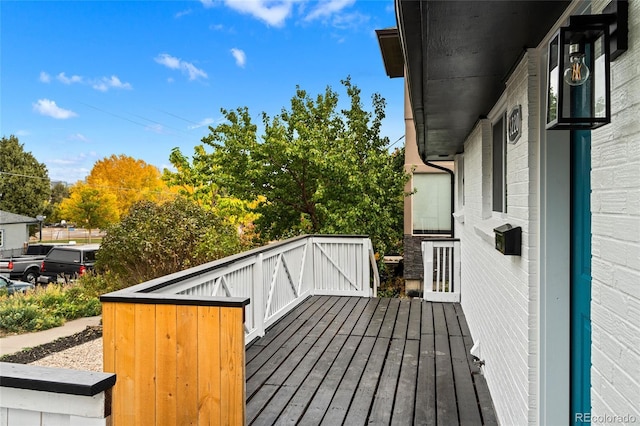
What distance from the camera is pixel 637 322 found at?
3.72ft

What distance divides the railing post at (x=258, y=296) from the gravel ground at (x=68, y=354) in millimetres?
2361

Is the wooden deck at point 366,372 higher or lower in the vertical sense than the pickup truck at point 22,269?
higher

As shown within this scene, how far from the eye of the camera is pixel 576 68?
1.37 meters

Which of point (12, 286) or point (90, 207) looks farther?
point (90, 207)

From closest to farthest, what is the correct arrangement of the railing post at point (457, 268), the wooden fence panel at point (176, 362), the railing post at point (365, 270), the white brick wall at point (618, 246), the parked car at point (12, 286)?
the white brick wall at point (618, 246) < the wooden fence panel at point (176, 362) < the railing post at point (457, 268) < the railing post at point (365, 270) < the parked car at point (12, 286)

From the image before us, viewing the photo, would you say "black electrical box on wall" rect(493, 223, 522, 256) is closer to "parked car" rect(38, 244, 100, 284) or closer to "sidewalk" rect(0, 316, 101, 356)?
"sidewalk" rect(0, 316, 101, 356)

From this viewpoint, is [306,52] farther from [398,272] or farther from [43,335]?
[43,335]

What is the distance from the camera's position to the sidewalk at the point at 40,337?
7.16 meters

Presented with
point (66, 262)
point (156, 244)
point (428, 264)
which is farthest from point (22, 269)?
point (428, 264)

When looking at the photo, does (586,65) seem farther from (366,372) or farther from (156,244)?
(156,244)

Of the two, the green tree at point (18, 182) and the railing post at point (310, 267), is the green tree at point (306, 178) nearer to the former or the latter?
the railing post at point (310, 267)

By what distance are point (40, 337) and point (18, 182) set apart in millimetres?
32053

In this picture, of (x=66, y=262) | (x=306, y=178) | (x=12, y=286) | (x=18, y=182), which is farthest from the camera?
(x=18, y=182)

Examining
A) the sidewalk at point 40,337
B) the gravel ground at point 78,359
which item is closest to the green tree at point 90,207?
the sidewalk at point 40,337
